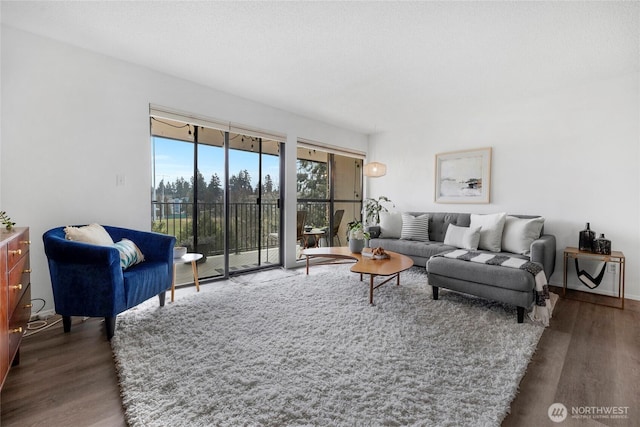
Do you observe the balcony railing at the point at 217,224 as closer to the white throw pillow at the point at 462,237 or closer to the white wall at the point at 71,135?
the white wall at the point at 71,135

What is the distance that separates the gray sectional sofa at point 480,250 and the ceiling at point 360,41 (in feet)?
5.71

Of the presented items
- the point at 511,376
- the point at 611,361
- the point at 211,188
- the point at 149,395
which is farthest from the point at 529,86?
the point at 149,395

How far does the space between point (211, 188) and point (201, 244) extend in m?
0.79

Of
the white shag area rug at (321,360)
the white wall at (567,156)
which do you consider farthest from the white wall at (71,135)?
the white wall at (567,156)

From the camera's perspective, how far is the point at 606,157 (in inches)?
124

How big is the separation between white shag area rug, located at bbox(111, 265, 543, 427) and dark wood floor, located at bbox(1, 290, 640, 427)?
80 mm

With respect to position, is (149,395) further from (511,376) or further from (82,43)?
(82,43)

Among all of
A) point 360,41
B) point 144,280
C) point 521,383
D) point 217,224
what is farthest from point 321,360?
point 217,224

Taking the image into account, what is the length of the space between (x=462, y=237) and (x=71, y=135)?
4.47 m

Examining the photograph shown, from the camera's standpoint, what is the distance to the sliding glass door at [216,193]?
3457 millimetres

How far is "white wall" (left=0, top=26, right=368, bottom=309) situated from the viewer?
232 centimetres

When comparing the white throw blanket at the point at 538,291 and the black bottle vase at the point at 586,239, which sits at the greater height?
the black bottle vase at the point at 586,239

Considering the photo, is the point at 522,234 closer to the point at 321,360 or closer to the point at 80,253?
the point at 321,360

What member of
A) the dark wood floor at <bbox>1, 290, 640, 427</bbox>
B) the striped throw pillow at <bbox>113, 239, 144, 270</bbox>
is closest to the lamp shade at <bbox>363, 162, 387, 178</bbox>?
the dark wood floor at <bbox>1, 290, 640, 427</bbox>
